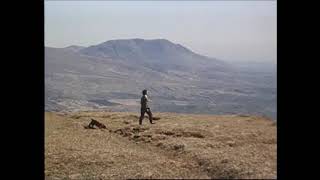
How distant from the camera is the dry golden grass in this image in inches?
931

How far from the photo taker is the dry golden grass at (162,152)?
23641mm

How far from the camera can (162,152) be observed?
2931 cm

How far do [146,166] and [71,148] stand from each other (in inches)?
280

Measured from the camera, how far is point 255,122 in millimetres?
43125
